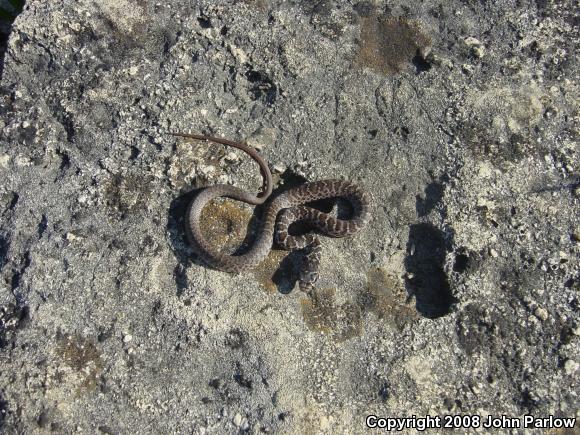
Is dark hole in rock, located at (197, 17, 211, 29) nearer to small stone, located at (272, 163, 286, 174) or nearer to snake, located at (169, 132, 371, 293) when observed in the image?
snake, located at (169, 132, 371, 293)

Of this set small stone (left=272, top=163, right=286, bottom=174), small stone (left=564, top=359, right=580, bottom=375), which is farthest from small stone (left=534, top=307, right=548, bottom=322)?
small stone (left=272, top=163, right=286, bottom=174)

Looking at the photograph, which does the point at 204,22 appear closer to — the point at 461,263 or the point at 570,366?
the point at 461,263

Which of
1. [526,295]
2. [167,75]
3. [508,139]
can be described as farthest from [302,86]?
[526,295]

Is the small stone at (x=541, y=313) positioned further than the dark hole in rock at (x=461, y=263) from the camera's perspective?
No

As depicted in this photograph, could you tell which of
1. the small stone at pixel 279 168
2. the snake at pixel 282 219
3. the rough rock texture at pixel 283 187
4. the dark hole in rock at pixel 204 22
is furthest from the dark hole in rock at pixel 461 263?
the dark hole in rock at pixel 204 22

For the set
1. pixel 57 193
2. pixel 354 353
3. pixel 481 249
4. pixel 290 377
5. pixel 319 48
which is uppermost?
pixel 319 48

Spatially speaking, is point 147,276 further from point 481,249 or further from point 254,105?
point 481,249

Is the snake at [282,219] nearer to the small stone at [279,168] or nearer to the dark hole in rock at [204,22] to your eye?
the small stone at [279,168]
